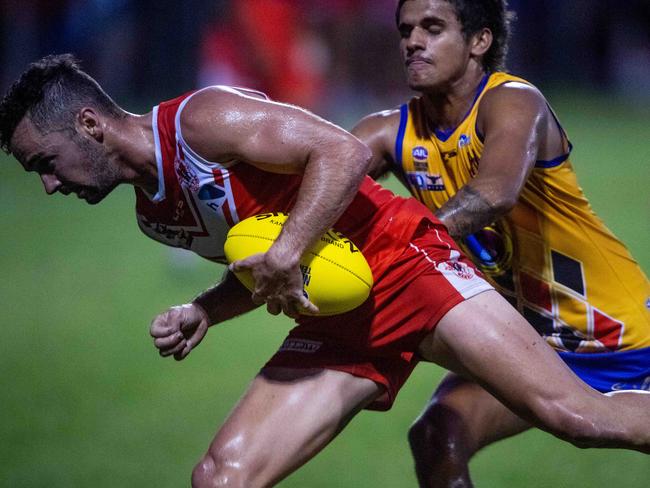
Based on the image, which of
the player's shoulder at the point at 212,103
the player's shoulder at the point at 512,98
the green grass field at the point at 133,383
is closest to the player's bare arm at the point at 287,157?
the player's shoulder at the point at 212,103

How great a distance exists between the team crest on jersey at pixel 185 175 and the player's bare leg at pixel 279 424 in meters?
0.73

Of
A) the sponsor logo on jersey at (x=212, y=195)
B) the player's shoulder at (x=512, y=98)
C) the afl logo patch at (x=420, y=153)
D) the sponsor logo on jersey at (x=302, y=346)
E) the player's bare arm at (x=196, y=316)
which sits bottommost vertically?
the sponsor logo on jersey at (x=302, y=346)

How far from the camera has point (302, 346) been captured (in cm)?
392

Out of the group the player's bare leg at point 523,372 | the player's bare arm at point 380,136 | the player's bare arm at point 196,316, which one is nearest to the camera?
the player's bare leg at point 523,372

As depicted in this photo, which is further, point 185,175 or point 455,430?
point 455,430

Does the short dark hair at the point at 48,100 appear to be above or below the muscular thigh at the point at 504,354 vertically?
above

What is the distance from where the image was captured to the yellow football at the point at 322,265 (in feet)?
11.5

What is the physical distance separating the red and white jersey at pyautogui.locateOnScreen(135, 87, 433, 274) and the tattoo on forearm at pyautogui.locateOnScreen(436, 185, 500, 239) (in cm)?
10

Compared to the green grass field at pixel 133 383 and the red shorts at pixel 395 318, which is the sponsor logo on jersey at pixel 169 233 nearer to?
the red shorts at pixel 395 318

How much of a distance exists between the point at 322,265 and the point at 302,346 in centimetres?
50

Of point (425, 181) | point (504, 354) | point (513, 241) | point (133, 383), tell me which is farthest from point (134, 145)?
point (133, 383)

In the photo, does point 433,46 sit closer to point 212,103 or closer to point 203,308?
point 212,103

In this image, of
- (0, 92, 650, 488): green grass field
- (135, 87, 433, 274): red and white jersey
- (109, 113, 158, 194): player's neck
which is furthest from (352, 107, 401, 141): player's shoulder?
(0, 92, 650, 488): green grass field

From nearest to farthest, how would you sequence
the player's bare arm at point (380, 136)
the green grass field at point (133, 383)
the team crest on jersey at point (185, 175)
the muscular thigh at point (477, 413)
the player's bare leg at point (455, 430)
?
the team crest on jersey at point (185, 175), the player's bare leg at point (455, 430), the muscular thigh at point (477, 413), the player's bare arm at point (380, 136), the green grass field at point (133, 383)
